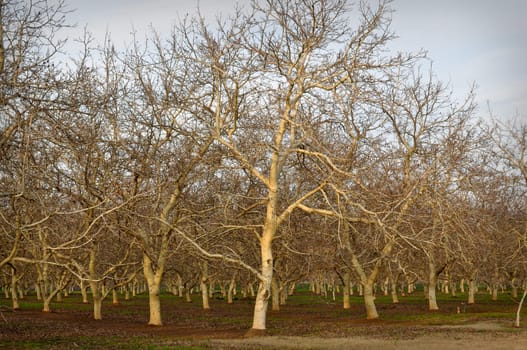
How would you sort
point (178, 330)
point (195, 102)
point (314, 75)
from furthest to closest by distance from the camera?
1. point (178, 330)
2. point (195, 102)
3. point (314, 75)

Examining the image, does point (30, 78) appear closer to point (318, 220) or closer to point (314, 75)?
point (314, 75)

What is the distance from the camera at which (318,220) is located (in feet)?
88.3

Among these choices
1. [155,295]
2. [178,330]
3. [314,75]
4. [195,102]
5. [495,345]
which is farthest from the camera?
[155,295]

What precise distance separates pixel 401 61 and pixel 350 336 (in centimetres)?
1063

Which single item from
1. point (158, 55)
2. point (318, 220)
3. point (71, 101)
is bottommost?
point (318, 220)

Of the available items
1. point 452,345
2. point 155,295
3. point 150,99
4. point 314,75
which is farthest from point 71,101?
point 155,295

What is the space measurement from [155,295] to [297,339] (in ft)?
29.3

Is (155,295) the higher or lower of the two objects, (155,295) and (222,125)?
the lower

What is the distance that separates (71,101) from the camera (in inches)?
470

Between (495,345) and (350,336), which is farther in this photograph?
(350,336)

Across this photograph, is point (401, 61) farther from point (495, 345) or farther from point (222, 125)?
point (495, 345)

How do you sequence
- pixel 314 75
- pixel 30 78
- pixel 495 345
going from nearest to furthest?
1. pixel 30 78
2. pixel 495 345
3. pixel 314 75

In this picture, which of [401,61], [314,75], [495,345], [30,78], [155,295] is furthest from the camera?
[155,295]

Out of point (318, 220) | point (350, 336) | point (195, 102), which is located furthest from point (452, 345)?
point (195, 102)
